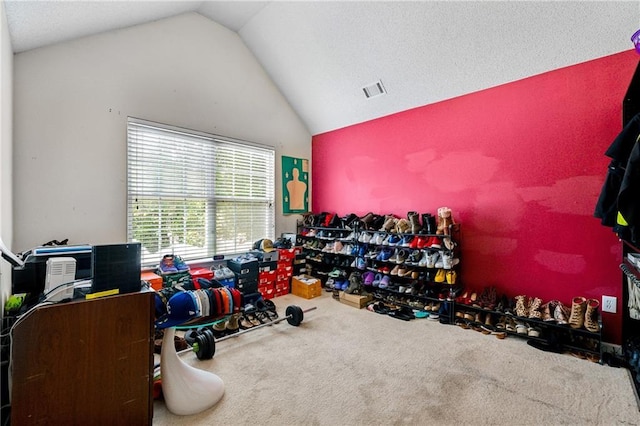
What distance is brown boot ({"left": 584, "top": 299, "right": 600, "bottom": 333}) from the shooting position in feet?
7.65

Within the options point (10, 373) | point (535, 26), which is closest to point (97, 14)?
point (10, 373)

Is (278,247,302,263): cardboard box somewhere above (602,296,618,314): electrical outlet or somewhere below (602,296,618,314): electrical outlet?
above

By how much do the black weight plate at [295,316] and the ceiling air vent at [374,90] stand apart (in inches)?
117

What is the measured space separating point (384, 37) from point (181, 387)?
376cm

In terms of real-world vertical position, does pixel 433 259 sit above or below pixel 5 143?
below

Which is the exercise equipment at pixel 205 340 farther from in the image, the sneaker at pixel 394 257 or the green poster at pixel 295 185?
the green poster at pixel 295 185

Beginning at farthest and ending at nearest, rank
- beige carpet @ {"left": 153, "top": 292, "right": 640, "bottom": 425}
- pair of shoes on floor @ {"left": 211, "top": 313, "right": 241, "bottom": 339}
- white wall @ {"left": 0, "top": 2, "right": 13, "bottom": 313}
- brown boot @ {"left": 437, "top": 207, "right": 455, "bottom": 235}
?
brown boot @ {"left": 437, "top": 207, "right": 455, "bottom": 235}, pair of shoes on floor @ {"left": 211, "top": 313, "right": 241, "bottom": 339}, white wall @ {"left": 0, "top": 2, "right": 13, "bottom": 313}, beige carpet @ {"left": 153, "top": 292, "right": 640, "bottom": 425}

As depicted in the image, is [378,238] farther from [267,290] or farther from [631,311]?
[631,311]

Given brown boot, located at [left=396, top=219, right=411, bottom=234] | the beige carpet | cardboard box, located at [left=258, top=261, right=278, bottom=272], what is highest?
brown boot, located at [left=396, top=219, right=411, bottom=234]

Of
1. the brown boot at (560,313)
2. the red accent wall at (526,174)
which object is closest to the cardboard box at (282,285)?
the red accent wall at (526,174)

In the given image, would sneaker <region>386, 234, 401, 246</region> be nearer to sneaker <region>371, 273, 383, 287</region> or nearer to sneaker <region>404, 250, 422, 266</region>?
sneaker <region>404, 250, 422, 266</region>

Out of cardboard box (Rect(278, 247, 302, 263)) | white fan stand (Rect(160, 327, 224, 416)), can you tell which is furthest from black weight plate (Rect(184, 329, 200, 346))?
cardboard box (Rect(278, 247, 302, 263))

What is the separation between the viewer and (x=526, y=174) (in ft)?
9.48

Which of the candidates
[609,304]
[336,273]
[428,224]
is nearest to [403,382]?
[428,224]
